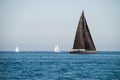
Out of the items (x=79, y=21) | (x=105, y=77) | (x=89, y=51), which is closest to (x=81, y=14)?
(x=79, y=21)

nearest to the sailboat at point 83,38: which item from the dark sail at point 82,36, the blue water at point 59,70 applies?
the dark sail at point 82,36

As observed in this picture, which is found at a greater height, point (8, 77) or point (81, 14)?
point (81, 14)

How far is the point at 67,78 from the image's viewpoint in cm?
5128

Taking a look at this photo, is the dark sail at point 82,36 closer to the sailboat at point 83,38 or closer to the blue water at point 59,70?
the sailboat at point 83,38

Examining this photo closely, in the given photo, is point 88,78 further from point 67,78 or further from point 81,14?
point 81,14

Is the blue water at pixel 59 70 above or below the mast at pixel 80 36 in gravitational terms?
below

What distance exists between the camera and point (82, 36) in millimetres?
112062

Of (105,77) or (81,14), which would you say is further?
(81,14)

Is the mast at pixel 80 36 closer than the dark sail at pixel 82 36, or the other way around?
the mast at pixel 80 36

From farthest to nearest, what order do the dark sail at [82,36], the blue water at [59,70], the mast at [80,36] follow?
the dark sail at [82,36], the mast at [80,36], the blue water at [59,70]

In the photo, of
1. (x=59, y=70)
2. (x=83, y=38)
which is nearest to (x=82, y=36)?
(x=83, y=38)

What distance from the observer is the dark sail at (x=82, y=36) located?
112m

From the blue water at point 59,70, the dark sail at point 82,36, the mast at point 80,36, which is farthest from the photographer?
the dark sail at point 82,36

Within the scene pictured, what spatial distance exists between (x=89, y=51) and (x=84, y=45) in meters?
4.69
